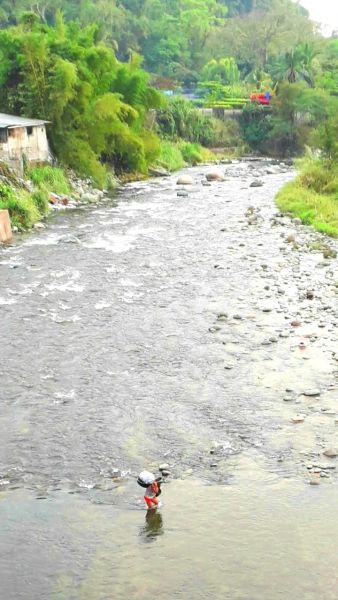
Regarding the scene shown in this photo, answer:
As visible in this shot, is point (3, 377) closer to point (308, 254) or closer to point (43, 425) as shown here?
point (43, 425)

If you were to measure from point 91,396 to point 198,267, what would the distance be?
282 inches

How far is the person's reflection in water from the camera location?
628 centimetres

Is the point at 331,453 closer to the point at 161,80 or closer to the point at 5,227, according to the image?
the point at 5,227

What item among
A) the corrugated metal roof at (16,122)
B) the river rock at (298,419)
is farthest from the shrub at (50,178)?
the river rock at (298,419)

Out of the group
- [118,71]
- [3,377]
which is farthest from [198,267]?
[118,71]

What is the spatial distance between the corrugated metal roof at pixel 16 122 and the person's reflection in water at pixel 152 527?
18548 mm

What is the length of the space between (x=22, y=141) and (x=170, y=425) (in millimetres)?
17934

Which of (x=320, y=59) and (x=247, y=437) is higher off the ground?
(x=320, y=59)

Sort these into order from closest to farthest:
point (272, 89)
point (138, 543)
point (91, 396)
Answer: point (138, 543)
point (91, 396)
point (272, 89)

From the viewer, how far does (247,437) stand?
26.1 ft

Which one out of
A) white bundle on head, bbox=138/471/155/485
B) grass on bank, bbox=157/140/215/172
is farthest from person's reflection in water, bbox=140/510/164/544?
grass on bank, bbox=157/140/215/172

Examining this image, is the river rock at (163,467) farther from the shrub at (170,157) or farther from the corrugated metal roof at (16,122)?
the shrub at (170,157)

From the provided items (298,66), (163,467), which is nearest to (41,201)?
(163,467)

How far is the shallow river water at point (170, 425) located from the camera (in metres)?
5.89
